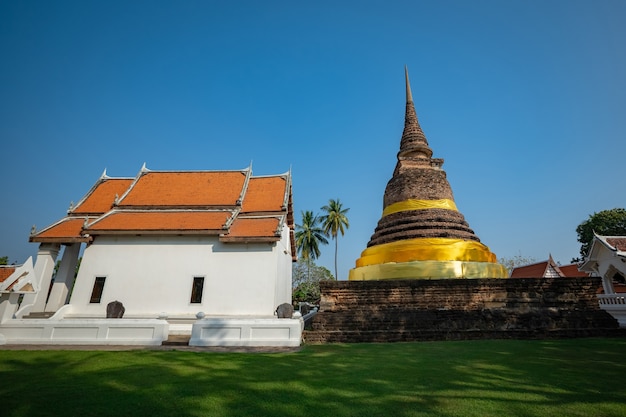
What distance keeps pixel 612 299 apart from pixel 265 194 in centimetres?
1601

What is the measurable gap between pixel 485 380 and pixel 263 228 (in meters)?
9.51

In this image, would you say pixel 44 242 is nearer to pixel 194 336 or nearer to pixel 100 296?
pixel 100 296

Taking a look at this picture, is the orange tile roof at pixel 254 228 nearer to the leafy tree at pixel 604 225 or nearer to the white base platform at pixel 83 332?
the white base platform at pixel 83 332

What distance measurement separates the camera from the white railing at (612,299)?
42.7ft

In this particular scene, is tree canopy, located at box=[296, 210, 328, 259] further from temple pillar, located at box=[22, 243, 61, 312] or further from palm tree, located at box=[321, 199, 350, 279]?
temple pillar, located at box=[22, 243, 61, 312]

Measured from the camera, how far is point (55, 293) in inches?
520

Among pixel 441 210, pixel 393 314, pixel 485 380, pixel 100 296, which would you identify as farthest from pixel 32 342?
pixel 441 210

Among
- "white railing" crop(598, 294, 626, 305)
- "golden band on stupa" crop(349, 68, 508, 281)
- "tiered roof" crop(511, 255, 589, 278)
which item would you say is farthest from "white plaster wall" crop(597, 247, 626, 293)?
"golden band on stupa" crop(349, 68, 508, 281)

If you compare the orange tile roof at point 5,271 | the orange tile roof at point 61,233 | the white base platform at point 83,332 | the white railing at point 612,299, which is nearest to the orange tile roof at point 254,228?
the white base platform at point 83,332

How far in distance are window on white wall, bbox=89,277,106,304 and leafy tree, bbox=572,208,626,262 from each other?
142ft

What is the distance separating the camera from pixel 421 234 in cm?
1263

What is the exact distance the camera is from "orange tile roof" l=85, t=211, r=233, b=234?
1262cm

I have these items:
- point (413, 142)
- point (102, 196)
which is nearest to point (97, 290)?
point (102, 196)

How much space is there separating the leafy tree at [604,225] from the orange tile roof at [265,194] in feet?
118
